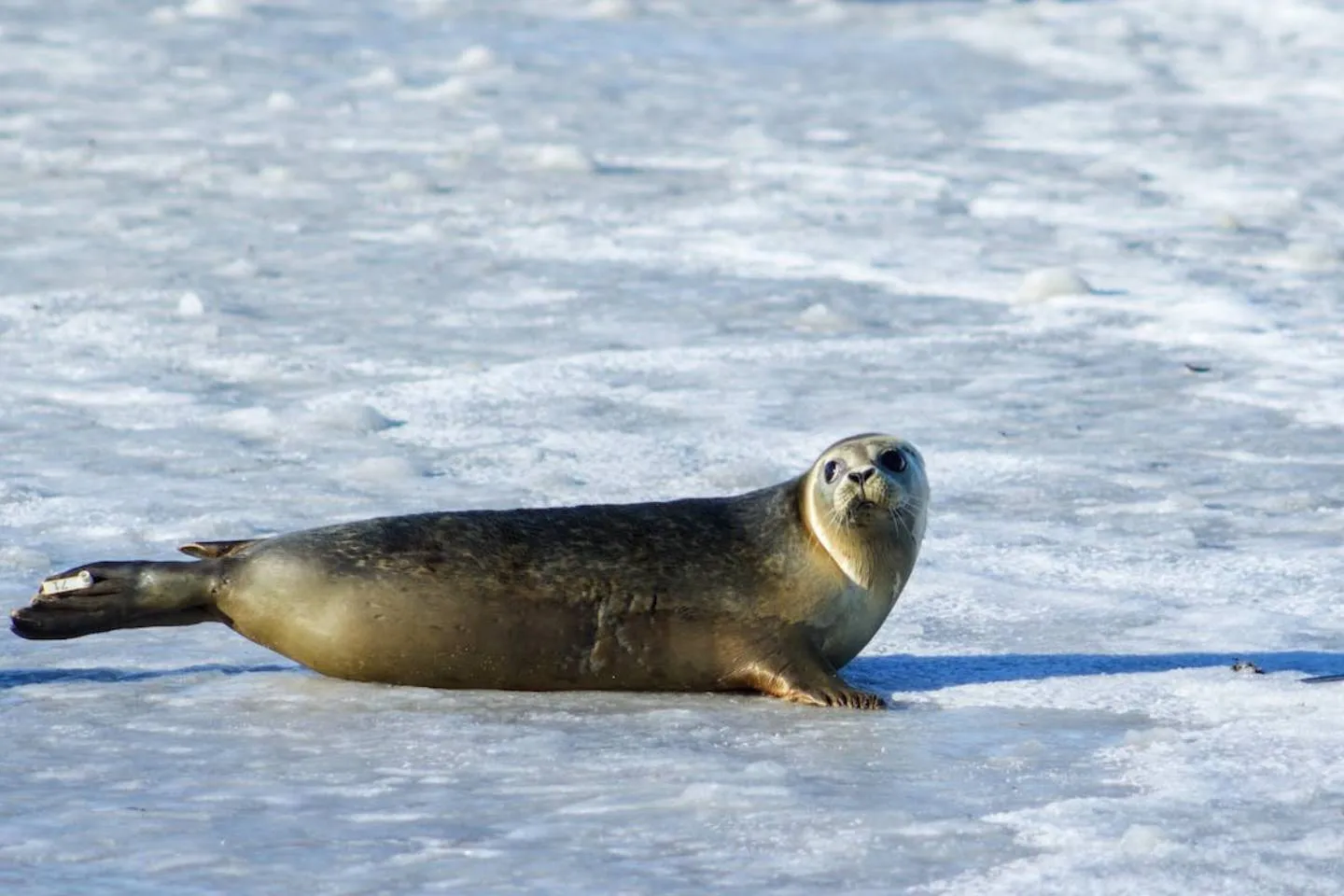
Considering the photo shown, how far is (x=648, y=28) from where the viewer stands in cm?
1388

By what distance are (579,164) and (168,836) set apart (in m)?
7.46

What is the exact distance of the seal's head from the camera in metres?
4.15

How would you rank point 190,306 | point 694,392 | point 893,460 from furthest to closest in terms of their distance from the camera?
point 190,306
point 694,392
point 893,460

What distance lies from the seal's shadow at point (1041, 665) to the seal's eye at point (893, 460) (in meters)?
0.34

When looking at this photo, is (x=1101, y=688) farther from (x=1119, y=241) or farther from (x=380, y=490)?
(x=1119, y=241)

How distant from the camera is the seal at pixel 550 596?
3938mm

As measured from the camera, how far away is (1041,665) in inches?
160

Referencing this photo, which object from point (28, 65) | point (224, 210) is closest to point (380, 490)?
point (224, 210)

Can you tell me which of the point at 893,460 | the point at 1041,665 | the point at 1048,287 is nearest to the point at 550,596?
the point at 893,460

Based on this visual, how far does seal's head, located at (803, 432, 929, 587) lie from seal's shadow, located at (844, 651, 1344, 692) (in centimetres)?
17

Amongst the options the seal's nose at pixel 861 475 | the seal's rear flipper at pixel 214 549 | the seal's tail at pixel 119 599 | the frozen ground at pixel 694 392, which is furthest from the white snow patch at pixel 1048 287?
the seal's tail at pixel 119 599

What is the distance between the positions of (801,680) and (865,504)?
1.24 ft

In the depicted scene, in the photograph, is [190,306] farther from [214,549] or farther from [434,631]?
[434,631]

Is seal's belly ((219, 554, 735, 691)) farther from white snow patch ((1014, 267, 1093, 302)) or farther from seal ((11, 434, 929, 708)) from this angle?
white snow patch ((1014, 267, 1093, 302))
